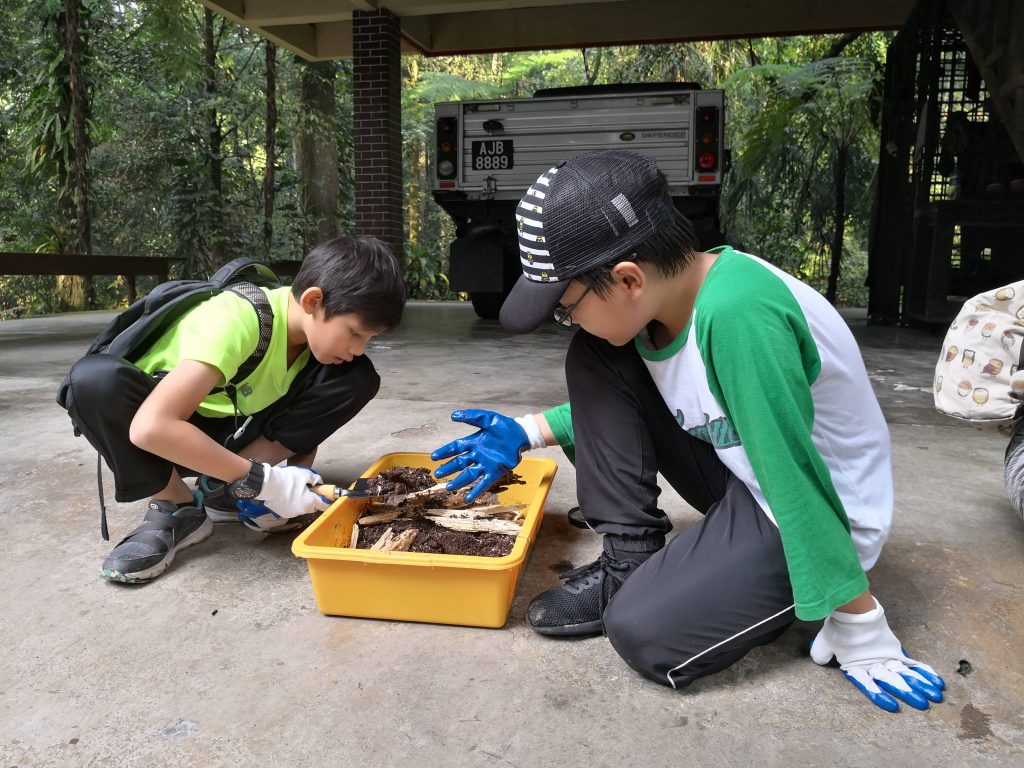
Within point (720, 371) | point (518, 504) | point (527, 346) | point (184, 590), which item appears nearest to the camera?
point (720, 371)

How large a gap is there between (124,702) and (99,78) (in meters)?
9.69

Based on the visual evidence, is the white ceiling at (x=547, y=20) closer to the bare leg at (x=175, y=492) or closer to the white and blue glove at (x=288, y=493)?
the bare leg at (x=175, y=492)

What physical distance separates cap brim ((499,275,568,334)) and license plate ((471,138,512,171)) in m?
4.88

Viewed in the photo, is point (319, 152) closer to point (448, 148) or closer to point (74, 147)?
point (74, 147)

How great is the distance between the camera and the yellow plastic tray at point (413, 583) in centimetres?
135

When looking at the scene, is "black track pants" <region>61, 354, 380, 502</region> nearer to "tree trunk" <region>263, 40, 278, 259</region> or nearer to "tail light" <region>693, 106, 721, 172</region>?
"tail light" <region>693, 106, 721, 172</region>

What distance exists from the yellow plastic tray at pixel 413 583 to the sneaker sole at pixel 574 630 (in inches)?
3.4

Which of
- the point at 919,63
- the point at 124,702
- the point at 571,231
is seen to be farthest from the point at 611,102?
the point at 124,702

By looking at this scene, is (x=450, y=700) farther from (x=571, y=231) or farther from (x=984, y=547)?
(x=984, y=547)

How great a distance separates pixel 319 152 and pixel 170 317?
352 inches

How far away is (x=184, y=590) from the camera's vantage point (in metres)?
1.58

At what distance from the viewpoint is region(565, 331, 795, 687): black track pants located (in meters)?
1.21

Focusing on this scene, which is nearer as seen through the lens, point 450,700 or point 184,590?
point 450,700

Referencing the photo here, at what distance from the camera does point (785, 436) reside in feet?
3.57
